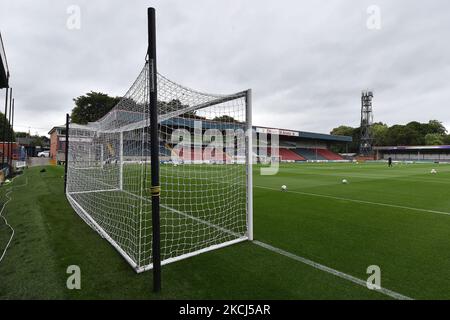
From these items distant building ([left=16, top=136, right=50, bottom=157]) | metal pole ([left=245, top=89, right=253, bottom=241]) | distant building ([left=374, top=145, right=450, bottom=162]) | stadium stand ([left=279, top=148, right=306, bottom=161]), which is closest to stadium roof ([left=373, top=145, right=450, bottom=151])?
distant building ([left=374, top=145, right=450, bottom=162])

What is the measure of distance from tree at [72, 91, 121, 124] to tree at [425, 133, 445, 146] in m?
79.1

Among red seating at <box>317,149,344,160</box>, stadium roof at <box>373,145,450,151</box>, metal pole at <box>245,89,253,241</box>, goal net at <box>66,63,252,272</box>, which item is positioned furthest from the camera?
stadium roof at <box>373,145,450,151</box>

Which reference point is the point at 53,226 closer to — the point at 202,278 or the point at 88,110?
the point at 202,278

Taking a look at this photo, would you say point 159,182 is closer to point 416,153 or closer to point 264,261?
point 264,261

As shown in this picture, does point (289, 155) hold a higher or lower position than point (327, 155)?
lower

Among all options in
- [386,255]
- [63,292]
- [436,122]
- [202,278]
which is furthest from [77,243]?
[436,122]

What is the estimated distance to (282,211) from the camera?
6.58m

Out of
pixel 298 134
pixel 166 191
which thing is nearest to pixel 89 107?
pixel 298 134

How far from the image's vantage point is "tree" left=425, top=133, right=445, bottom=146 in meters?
70.4

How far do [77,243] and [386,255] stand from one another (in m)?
4.71

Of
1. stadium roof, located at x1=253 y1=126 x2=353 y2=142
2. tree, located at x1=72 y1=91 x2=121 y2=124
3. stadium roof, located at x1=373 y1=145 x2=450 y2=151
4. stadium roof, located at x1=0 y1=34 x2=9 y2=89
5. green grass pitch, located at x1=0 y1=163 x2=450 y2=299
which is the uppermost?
tree, located at x1=72 y1=91 x2=121 y2=124

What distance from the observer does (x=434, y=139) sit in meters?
70.9

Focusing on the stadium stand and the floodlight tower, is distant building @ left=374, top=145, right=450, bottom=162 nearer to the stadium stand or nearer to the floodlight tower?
the floodlight tower

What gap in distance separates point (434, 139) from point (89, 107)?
8322 centimetres
